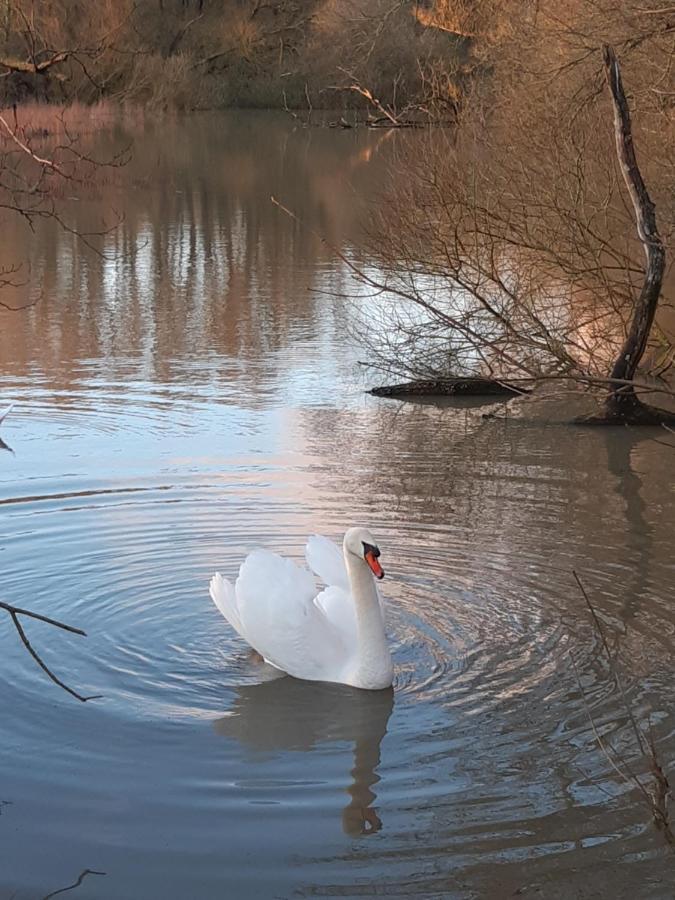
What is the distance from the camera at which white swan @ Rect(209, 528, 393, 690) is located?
6.25m

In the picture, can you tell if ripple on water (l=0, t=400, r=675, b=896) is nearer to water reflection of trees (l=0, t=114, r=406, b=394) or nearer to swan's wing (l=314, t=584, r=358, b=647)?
swan's wing (l=314, t=584, r=358, b=647)

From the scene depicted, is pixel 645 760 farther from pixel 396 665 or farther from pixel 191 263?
pixel 191 263

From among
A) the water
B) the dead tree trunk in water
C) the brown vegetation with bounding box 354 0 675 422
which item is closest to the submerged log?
the brown vegetation with bounding box 354 0 675 422

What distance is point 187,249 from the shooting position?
21.6m

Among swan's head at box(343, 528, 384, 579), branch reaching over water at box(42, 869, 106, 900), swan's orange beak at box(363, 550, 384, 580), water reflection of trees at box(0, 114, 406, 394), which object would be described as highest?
water reflection of trees at box(0, 114, 406, 394)

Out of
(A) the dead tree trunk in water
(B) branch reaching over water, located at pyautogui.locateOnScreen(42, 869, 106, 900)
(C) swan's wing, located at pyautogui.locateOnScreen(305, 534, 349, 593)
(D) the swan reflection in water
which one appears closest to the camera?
(B) branch reaching over water, located at pyautogui.locateOnScreen(42, 869, 106, 900)

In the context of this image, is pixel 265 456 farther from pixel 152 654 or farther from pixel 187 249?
Result: pixel 187 249

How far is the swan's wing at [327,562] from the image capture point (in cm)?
694

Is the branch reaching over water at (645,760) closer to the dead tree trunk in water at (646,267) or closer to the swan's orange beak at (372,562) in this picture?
the swan's orange beak at (372,562)

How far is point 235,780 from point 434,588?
248 centimetres

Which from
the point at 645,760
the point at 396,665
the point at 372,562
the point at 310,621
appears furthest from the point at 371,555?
the point at 645,760

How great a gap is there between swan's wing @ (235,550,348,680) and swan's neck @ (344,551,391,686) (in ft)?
0.67

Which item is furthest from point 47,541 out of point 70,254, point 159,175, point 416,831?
point 159,175

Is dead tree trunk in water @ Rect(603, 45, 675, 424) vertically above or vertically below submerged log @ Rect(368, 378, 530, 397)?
above
